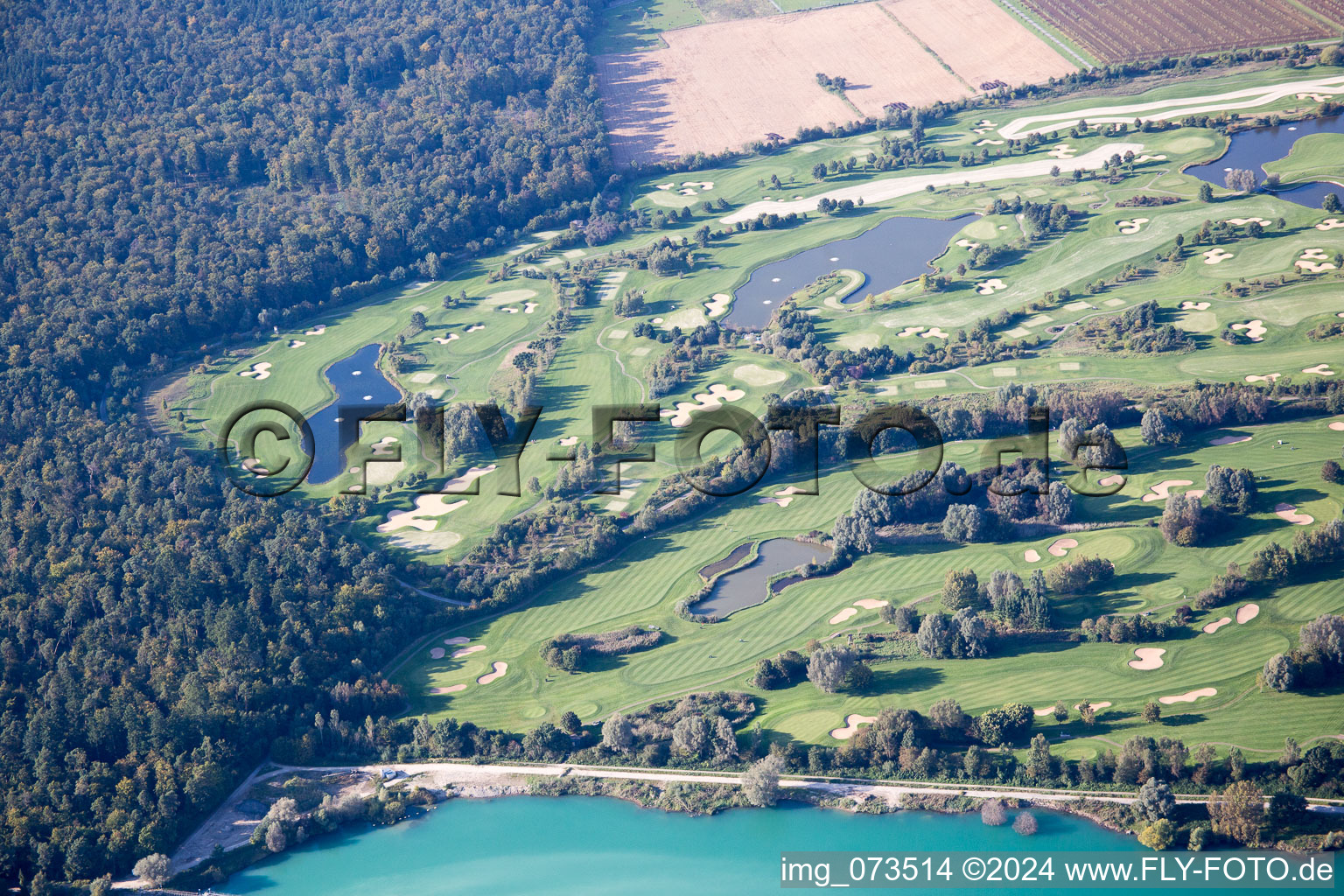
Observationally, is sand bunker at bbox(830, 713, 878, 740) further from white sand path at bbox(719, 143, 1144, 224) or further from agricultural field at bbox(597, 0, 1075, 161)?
agricultural field at bbox(597, 0, 1075, 161)

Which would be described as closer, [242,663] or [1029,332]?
[242,663]

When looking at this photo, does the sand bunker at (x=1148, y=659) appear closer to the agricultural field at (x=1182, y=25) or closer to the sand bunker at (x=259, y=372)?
the sand bunker at (x=259, y=372)

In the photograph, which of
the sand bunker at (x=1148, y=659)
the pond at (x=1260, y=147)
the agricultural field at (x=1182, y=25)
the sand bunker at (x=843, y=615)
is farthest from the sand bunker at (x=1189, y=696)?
the agricultural field at (x=1182, y=25)

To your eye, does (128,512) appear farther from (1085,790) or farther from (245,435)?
(1085,790)

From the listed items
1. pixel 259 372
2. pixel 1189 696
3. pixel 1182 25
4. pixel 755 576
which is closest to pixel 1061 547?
pixel 1189 696

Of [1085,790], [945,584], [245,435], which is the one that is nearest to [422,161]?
[245,435]

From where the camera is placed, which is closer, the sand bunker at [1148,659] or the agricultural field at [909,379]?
the sand bunker at [1148,659]
